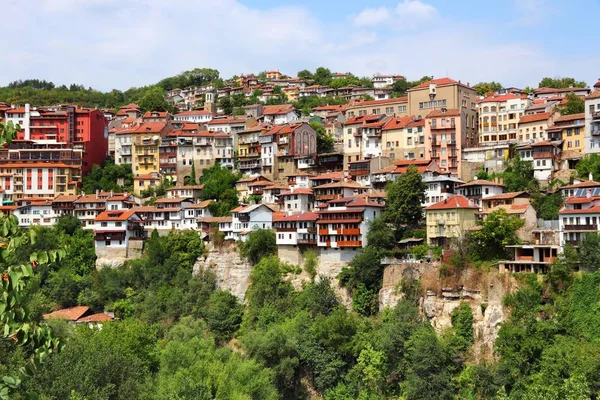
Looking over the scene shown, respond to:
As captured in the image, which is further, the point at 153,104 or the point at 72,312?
the point at 153,104

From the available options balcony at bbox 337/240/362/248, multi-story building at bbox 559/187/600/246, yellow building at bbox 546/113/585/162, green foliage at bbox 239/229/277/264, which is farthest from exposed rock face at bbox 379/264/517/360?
yellow building at bbox 546/113/585/162

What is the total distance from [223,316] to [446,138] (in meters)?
22.0

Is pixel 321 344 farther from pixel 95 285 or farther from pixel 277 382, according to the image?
pixel 95 285

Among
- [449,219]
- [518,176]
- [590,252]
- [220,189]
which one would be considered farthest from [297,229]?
[590,252]

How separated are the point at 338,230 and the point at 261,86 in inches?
2461

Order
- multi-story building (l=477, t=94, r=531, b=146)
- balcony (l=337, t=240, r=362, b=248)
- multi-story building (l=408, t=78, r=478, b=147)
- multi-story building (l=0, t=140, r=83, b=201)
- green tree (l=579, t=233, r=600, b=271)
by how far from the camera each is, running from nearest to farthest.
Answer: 1. green tree (l=579, t=233, r=600, b=271)
2. balcony (l=337, t=240, r=362, b=248)
3. multi-story building (l=408, t=78, r=478, b=147)
4. multi-story building (l=477, t=94, r=531, b=146)
5. multi-story building (l=0, t=140, r=83, b=201)

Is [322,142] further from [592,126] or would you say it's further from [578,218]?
[578,218]

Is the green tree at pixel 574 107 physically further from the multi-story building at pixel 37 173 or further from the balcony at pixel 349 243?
the multi-story building at pixel 37 173

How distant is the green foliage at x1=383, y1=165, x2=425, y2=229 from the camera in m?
46.6

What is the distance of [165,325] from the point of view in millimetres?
48375

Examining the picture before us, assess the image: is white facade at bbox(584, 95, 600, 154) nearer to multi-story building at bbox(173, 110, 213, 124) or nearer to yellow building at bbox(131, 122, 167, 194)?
yellow building at bbox(131, 122, 167, 194)

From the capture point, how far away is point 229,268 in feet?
171

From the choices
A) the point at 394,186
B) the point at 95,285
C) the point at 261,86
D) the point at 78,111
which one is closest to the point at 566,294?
the point at 394,186

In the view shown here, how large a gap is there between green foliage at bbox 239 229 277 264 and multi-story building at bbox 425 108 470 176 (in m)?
14.5
